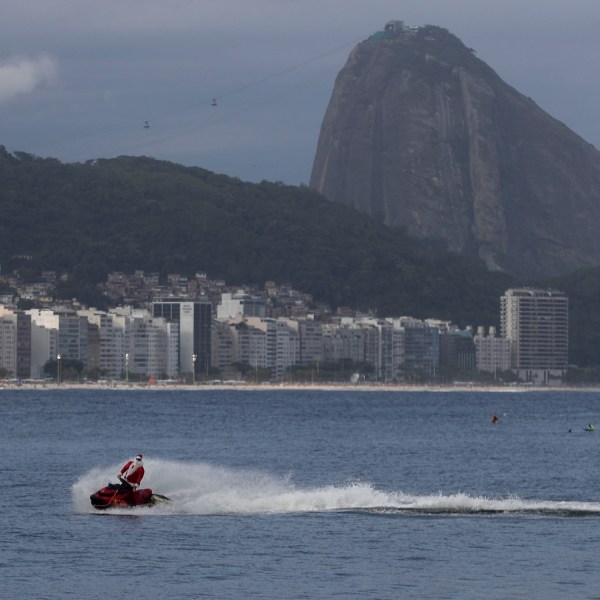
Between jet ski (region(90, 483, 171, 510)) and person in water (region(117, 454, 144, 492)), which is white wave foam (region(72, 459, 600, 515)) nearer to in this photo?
jet ski (region(90, 483, 171, 510))

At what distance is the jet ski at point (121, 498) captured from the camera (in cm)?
5434

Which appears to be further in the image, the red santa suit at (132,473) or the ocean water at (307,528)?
→ the red santa suit at (132,473)

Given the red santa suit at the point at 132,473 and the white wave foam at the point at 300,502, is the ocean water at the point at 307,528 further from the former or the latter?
the red santa suit at the point at 132,473

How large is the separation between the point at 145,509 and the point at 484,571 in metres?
13.9

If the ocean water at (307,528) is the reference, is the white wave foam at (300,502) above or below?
above

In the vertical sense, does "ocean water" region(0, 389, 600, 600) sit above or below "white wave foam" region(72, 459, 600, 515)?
below

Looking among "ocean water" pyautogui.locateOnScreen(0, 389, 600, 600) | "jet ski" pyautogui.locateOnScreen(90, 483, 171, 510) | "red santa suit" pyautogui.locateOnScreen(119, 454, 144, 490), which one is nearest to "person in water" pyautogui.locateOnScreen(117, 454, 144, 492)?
"red santa suit" pyautogui.locateOnScreen(119, 454, 144, 490)

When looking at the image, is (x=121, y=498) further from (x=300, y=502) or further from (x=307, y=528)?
(x=307, y=528)

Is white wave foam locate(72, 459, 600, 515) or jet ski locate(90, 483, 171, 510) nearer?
jet ski locate(90, 483, 171, 510)

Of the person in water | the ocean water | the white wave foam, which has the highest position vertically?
the person in water

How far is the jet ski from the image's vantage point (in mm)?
54344

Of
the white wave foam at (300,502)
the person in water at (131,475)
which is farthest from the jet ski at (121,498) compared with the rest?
the white wave foam at (300,502)

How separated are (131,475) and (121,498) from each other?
112cm

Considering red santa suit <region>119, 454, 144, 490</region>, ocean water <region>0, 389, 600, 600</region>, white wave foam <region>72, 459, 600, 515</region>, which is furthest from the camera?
white wave foam <region>72, 459, 600, 515</region>
